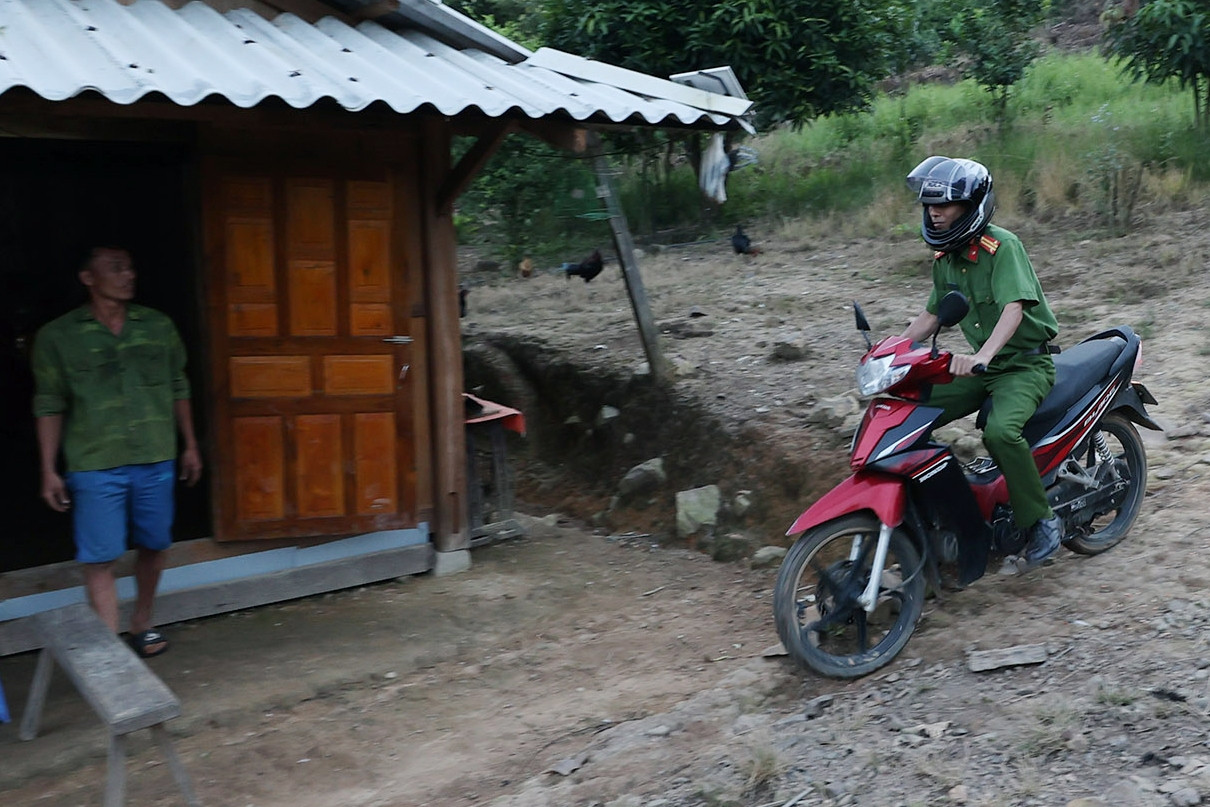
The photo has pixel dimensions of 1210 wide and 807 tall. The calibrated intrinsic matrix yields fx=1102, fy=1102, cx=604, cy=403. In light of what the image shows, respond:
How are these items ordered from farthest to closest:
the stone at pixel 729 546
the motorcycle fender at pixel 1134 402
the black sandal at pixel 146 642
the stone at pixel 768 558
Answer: the stone at pixel 729 546
the stone at pixel 768 558
the black sandal at pixel 146 642
the motorcycle fender at pixel 1134 402

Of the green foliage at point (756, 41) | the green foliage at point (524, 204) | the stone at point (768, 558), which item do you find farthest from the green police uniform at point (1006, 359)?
the green foliage at point (756, 41)

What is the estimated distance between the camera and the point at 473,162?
575 centimetres

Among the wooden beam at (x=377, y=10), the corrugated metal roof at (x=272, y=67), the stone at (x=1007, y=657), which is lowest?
the stone at (x=1007, y=657)

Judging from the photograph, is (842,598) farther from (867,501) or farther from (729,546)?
(729,546)

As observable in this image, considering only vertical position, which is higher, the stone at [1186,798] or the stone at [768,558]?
the stone at [1186,798]

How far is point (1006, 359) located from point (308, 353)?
3.39 metres

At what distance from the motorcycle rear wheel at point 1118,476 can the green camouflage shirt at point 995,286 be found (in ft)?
2.52

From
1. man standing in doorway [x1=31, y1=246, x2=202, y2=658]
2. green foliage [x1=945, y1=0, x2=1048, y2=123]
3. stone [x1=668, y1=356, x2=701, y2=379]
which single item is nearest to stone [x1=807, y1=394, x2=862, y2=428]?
stone [x1=668, y1=356, x2=701, y2=379]

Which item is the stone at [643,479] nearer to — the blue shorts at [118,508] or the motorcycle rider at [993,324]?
the motorcycle rider at [993,324]

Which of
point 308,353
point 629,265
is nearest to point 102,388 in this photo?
point 308,353

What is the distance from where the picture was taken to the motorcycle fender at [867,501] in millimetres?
4090

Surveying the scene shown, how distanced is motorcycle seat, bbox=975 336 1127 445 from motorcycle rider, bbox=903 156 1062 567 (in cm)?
11

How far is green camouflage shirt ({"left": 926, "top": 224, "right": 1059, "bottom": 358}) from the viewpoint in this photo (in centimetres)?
422

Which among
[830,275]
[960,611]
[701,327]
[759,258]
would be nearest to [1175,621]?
[960,611]
